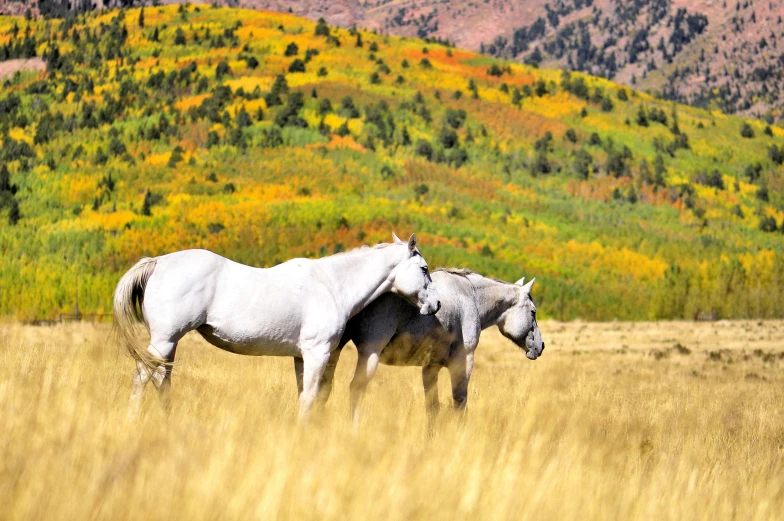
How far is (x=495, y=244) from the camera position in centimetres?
5984

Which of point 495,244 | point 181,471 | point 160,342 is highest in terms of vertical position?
point 181,471

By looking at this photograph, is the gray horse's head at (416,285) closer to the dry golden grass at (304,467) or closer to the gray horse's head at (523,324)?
the dry golden grass at (304,467)

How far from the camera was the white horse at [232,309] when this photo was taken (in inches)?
325

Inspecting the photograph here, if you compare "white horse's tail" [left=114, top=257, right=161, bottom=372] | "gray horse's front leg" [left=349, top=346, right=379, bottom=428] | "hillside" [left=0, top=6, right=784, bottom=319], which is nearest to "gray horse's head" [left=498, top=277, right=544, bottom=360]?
"gray horse's front leg" [left=349, top=346, right=379, bottom=428]

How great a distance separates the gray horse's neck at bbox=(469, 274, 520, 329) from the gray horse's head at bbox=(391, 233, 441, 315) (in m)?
1.72

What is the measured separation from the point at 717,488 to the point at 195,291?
4.42 meters

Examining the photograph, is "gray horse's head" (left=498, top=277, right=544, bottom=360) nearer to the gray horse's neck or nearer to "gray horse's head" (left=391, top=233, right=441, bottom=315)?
the gray horse's neck

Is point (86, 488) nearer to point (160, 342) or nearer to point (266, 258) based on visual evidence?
point (160, 342)

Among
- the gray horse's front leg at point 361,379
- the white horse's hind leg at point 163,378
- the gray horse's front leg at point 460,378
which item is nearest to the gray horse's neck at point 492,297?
the gray horse's front leg at point 460,378

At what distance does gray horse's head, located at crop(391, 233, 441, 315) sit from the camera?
378 inches

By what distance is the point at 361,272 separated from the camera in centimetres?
951

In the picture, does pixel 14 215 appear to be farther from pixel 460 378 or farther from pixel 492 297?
pixel 460 378

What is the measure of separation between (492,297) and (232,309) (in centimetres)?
402

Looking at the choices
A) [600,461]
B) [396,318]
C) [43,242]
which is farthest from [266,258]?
[600,461]
